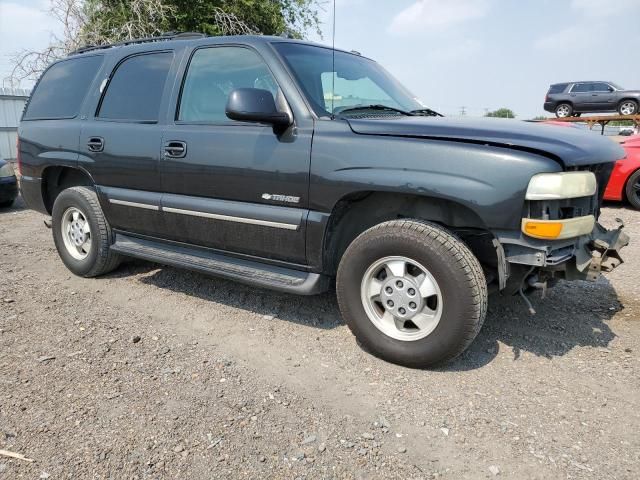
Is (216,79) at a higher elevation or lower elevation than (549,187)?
higher

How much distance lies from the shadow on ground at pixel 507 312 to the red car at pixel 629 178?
13.2 feet

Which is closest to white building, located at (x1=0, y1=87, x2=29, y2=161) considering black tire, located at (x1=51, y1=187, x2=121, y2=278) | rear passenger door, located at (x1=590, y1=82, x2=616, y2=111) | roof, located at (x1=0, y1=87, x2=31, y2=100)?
roof, located at (x1=0, y1=87, x2=31, y2=100)

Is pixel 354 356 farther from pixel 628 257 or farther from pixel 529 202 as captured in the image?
pixel 628 257

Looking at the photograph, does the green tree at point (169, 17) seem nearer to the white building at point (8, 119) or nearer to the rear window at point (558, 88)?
the white building at point (8, 119)

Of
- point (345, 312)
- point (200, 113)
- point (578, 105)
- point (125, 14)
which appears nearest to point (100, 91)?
point (200, 113)

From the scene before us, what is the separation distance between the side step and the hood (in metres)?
1.01

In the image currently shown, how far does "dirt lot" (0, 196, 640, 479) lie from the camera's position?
7.50 ft

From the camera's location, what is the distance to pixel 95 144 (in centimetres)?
434

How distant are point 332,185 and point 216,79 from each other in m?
1.30

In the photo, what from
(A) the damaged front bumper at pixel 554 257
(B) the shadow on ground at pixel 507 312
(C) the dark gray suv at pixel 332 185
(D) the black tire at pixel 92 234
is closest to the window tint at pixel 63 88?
(C) the dark gray suv at pixel 332 185

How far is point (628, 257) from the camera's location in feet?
17.9

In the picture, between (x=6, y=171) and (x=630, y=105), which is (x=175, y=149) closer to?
(x=6, y=171)

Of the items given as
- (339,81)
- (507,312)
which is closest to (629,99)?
(507,312)

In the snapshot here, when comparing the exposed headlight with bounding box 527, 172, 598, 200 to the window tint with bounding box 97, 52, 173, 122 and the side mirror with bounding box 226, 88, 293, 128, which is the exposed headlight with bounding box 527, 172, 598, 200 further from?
the window tint with bounding box 97, 52, 173, 122
